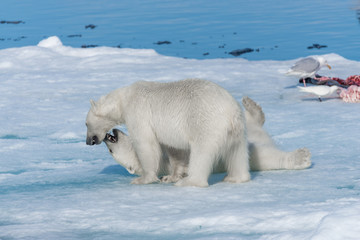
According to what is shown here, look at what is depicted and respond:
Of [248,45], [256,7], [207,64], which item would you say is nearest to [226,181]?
[207,64]

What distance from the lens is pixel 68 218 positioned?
3438 mm

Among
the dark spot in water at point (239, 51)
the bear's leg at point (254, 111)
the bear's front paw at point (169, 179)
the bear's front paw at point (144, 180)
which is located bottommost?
the dark spot in water at point (239, 51)

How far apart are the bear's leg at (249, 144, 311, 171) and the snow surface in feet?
0.30

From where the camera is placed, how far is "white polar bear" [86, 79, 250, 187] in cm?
402

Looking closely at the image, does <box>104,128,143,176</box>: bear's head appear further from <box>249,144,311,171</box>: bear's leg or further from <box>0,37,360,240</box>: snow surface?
<box>249,144,311,171</box>: bear's leg

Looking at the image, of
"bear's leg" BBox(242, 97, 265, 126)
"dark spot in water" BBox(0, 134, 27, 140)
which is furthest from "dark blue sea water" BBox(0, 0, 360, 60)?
"bear's leg" BBox(242, 97, 265, 126)

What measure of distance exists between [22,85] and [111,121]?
4652 mm

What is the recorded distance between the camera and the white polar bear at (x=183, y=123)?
13.2ft

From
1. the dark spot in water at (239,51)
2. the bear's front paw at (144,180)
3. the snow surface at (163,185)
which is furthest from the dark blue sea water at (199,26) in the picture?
the bear's front paw at (144,180)

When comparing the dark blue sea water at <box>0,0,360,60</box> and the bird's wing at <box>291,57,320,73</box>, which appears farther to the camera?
the dark blue sea water at <box>0,0,360,60</box>

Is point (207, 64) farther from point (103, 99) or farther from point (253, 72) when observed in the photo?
point (103, 99)

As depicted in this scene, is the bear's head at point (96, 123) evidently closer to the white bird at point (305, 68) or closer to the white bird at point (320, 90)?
the white bird at point (320, 90)

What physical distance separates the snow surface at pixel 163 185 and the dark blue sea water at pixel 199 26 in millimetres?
6487

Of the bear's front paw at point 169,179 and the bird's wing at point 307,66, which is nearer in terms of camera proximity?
the bear's front paw at point 169,179
